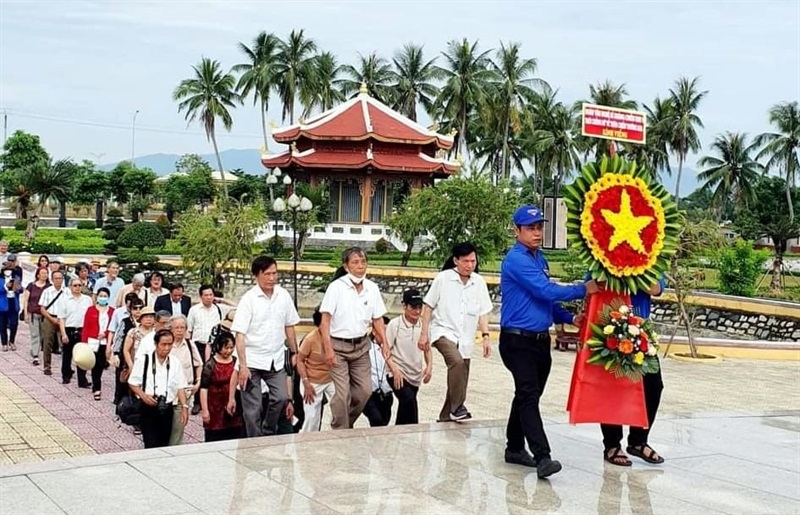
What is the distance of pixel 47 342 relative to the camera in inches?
458

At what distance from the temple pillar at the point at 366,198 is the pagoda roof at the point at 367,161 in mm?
1167

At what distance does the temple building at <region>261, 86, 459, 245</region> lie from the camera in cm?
3697

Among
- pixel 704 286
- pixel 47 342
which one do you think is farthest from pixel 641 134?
pixel 704 286

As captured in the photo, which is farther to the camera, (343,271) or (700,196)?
(700,196)

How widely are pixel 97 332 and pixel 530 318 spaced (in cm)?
625

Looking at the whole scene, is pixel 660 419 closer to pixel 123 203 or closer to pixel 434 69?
pixel 434 69

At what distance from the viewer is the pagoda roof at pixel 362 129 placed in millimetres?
37000

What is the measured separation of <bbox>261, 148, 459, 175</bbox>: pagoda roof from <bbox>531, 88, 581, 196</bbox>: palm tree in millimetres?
13946

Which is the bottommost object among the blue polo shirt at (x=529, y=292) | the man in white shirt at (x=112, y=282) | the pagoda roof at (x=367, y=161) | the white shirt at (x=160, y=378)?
the white shirt at (x=160, y=378)

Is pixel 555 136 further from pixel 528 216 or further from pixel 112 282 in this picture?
pixel 528 216

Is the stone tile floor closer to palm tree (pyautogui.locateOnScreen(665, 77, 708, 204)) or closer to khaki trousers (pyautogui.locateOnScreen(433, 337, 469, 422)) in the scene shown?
khaki trousers (pyautogui.locateOnScreen(433, 337, 469, 422))

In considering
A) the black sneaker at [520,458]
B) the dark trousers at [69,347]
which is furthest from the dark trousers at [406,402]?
the dark trousers at [69,347]

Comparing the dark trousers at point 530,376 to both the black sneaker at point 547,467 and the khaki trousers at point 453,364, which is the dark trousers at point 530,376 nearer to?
the black sneaker at point 547,467

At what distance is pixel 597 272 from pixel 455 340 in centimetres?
155
